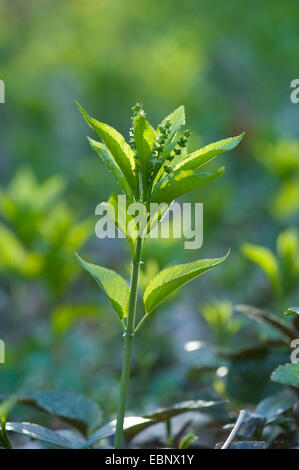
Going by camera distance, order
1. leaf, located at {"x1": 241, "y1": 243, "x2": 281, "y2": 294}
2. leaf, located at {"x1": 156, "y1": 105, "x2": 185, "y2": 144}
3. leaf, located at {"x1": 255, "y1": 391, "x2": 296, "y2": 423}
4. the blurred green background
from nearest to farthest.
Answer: leaf, located at {"x1": 156, "y1": 105, "x2": 185, "y2": 144}
leaf, located at {"x1": 255, "y1": 391, "x2": 296, "y2": 423}
leaf, located at {"x1": 241, "y1": 243, "x2": 281, "y2": 294}
the blurred green background

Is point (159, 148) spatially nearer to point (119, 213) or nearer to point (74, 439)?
point (119, 213)

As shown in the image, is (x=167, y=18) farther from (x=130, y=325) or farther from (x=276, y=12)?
(x=130, y=325)

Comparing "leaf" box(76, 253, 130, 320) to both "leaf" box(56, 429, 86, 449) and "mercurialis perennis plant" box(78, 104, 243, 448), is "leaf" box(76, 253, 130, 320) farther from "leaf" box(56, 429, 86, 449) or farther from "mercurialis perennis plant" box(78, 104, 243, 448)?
"leaf" box(56, 429, 86, 449)

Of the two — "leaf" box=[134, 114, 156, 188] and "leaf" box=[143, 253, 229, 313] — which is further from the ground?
"leaf" box=[134, 114, 156, 188]

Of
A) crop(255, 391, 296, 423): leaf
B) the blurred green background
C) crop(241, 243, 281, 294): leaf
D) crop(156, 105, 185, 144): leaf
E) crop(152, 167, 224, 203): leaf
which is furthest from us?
the blurred green background

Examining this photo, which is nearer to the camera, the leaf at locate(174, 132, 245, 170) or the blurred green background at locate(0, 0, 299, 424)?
the leaf at locate(174, 132, 245, 170)

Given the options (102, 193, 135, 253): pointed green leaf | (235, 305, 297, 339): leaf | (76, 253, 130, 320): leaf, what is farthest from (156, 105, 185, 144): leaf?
(235, 305, 297, 339): leaf

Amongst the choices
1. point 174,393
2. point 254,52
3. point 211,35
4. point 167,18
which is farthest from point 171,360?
point 167,18

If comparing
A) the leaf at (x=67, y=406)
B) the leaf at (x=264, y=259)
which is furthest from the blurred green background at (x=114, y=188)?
the leaf at (x=67, y=406)
